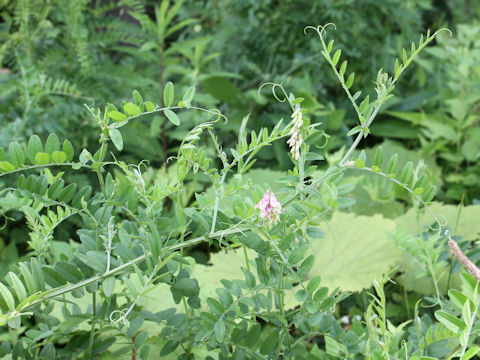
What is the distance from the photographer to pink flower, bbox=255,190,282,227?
59 centimetres

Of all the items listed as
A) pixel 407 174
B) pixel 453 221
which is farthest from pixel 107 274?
pixel 453 221

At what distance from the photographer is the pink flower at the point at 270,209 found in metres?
0.59

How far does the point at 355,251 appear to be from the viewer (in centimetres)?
122

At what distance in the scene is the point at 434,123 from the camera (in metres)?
1.84

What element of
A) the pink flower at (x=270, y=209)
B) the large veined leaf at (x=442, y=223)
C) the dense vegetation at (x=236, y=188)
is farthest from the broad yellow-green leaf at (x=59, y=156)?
the large veined leaf at (x=442, y=223)

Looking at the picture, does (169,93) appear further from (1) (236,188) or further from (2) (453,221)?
(2) (453,221)

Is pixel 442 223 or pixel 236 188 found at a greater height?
pixel 236 188

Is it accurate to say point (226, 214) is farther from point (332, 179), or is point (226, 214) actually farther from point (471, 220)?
point (471, 220)

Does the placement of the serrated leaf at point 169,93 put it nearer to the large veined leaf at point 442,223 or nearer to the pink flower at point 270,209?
the pink flower at point 270,209

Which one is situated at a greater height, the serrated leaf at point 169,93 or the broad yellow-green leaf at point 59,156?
the serrated leaf at point 169,93

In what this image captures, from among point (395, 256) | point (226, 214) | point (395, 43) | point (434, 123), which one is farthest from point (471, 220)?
point (395, 43)

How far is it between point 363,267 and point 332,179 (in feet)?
1.76

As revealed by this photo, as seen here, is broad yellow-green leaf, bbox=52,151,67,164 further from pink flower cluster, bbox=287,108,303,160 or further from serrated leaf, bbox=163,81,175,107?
pink flower cluster, bbox=287,108,303,160

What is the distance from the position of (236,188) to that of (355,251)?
629mm
